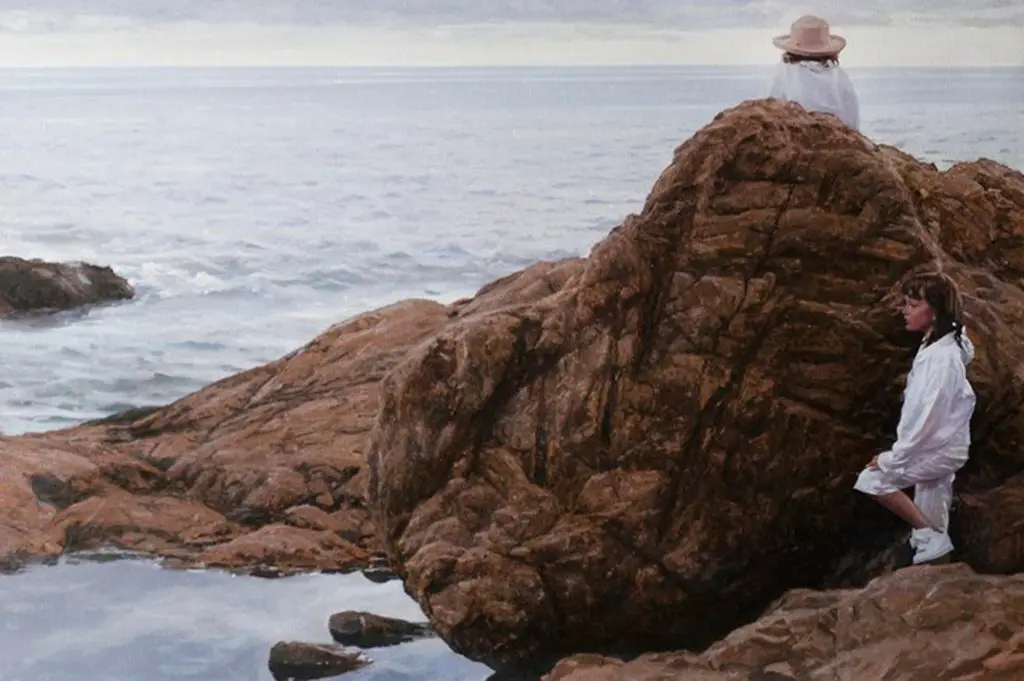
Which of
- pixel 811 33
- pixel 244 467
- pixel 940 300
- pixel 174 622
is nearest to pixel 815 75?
pixel 811 33

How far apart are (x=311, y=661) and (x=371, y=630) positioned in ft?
1.18

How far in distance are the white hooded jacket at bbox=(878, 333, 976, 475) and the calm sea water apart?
148 inches

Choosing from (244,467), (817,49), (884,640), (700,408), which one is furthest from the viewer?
(244,467)

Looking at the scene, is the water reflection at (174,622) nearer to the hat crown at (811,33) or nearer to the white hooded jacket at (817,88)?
the white hooded jacket at (817,88)

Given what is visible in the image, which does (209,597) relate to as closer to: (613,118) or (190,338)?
(190,338)

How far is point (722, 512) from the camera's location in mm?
4883

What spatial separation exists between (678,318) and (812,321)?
0.50 metres

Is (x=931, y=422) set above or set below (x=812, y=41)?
below

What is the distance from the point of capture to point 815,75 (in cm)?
548

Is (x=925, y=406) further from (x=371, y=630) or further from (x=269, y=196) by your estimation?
(x=269, y=196)

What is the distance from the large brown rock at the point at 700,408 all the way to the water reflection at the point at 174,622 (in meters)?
0.57

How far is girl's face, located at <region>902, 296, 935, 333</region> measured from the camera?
14.1 ft

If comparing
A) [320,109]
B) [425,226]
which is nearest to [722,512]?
[425,226]

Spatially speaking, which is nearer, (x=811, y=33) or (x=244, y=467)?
(x=811, y=33)
